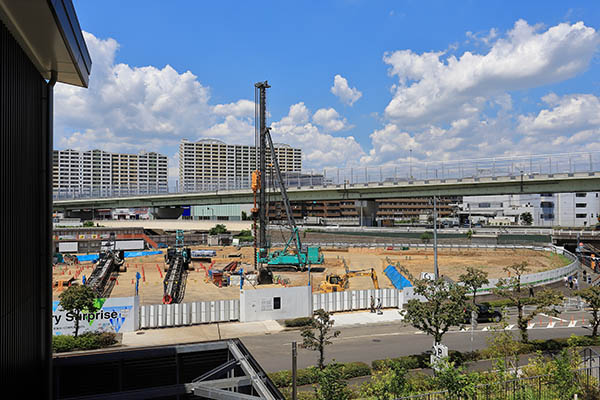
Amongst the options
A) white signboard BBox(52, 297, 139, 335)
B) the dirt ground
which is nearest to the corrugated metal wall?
white signboard BBox(52, 297, 139, 335)

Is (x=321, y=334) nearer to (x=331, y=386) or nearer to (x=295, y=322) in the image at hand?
(x=331, y=386)

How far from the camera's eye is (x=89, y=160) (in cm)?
18775

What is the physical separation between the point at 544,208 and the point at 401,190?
53.7 metres

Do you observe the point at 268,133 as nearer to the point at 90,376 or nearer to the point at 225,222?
the point at 90,376

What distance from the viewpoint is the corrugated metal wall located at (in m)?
6.57

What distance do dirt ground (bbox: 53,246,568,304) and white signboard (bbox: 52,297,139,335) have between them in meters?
8.16

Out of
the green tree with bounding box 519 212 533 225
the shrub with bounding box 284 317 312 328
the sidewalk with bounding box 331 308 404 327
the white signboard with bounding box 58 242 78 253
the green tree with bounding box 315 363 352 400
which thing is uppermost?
the green tree with bounding box 519 212 533 225

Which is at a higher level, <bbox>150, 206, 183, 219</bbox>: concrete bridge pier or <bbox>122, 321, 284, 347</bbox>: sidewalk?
<bbox>150, 206, 183, 219</bbox>: concrete bridge pier

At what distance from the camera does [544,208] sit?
102m

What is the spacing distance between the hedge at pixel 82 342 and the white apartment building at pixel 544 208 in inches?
3939

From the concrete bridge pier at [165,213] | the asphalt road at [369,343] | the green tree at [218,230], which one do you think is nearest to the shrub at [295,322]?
the asphalt road at [369,343]

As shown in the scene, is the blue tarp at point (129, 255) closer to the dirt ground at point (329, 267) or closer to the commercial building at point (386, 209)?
the dirt ground at point (329, 267)

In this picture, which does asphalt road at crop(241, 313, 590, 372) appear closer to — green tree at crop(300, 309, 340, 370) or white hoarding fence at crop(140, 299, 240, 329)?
green tree at crop(300, 309, 340, 370)

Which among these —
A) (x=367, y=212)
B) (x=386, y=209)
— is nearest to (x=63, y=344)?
(x=367, y=212)
